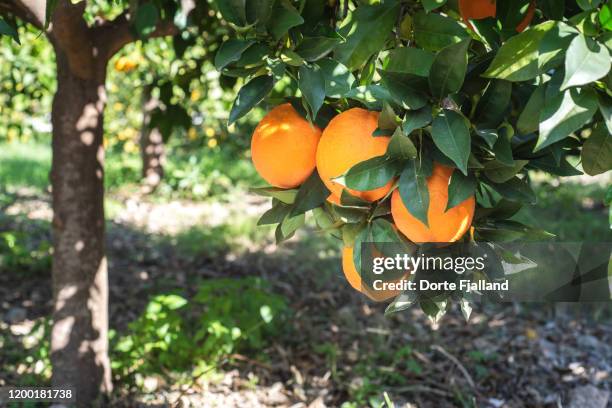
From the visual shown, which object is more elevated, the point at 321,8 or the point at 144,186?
the point at 321,8

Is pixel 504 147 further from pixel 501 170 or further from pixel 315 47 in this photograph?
pixel 315 47

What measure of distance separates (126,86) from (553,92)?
804 cm

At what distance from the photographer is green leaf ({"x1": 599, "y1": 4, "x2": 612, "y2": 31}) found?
0.74 meters

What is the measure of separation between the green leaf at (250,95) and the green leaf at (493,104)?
31 centimetres

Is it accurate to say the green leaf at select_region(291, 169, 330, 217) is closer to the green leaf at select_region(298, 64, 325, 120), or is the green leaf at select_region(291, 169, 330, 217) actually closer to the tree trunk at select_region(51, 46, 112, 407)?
the green leaf at select_region(298, 64, 325, 120)

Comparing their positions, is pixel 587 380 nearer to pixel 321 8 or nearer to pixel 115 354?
pixel 115 354

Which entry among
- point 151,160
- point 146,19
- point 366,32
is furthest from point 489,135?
point 151,160

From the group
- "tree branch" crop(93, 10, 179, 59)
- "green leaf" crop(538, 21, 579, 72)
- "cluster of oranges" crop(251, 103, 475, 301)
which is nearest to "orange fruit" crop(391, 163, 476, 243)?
"cluster of oranges" crop(251, 103, 475, 301)

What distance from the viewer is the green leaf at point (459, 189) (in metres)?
0.82

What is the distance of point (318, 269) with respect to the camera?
4008mm

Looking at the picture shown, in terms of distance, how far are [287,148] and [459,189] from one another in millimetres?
278

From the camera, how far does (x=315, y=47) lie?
0.93 m

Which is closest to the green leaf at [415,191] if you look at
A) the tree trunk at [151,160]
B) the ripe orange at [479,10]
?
the ripe orange at [479,10]

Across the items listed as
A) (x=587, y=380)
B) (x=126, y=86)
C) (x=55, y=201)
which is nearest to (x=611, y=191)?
(x=55, y=201)
